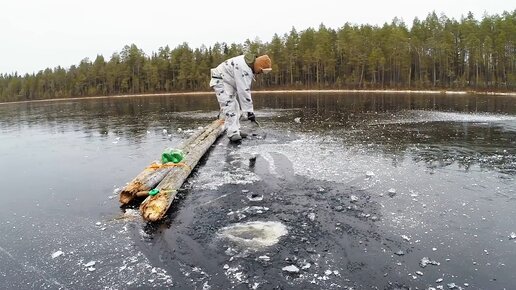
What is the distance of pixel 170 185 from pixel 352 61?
7763cm

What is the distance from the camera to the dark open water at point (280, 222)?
4.75 m

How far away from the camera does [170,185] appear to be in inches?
292

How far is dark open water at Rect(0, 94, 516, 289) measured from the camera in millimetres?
4750

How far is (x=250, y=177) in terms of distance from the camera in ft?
29.2

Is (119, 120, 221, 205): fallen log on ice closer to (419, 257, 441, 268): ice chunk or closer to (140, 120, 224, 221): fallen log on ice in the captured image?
(140, 120, 224, 221): fallen log on ice

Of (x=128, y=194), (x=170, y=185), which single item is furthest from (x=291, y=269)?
(x=128, y=194)

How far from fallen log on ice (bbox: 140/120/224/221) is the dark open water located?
0.24 meters

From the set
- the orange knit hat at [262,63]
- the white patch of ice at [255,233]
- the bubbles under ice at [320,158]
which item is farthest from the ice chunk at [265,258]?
the orange knit hat at [262,63]

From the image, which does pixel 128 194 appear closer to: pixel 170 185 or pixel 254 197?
pixel 170 185

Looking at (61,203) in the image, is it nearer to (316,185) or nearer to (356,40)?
(316,185)

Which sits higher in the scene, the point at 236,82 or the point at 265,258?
the point at 236,82

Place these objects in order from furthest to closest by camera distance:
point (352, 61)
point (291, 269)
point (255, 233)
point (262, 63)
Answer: point (352, 61) → point (262, 63) → point (255, 233) → point (291, 269)

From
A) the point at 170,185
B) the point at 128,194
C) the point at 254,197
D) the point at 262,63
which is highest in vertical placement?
the point at 262,63

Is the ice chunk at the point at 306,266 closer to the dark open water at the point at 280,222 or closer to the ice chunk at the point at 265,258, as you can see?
the dark open water at the point at 280,222
